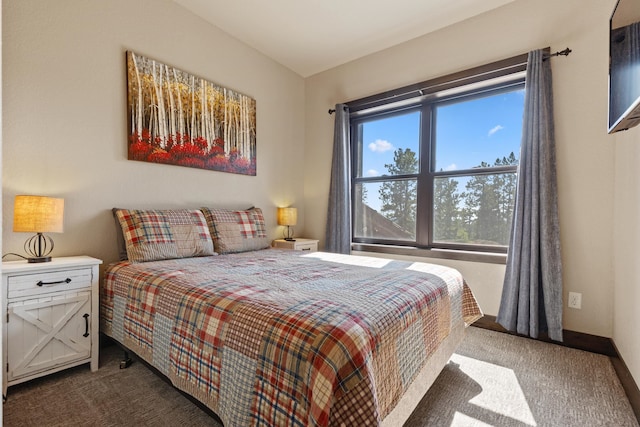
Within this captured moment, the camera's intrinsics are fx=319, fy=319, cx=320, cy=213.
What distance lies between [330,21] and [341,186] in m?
1.68

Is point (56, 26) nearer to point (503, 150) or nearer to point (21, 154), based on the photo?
point (21, 154)

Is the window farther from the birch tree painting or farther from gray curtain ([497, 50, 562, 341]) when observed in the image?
the birch tree painting

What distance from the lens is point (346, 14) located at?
3.00m

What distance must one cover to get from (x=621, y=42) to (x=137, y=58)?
318cm

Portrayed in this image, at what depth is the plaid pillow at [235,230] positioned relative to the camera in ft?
9.32

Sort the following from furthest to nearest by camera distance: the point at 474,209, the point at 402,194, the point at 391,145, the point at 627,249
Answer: the point at 391,145, the point at 402,194, the point at 474,209, the point at 627,249

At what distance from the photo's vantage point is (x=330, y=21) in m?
3.11

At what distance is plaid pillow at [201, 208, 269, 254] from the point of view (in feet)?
9.32

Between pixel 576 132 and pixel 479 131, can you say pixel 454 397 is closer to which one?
pixel 576 132

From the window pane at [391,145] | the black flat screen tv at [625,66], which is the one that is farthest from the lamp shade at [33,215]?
the black flat screen tv at [625,66]

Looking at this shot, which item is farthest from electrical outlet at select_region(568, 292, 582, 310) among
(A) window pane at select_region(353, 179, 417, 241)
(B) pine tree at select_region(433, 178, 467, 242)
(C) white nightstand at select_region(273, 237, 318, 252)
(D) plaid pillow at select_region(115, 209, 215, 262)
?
(D) plaid pillow at select_region(115, 209, 215, 262)

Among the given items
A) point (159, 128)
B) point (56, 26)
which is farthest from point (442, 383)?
point (56, 26)

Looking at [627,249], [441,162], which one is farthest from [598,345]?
[441,162]

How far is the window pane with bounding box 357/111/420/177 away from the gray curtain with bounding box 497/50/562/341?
3.53ft
